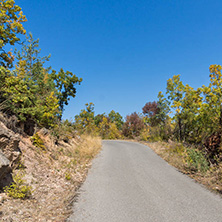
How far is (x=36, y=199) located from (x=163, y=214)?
3.16 metres

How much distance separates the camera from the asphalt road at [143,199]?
3.78 m

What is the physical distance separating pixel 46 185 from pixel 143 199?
9.70 feet

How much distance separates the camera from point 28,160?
590cm

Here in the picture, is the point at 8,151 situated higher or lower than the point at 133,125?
lower

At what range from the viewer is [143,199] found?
4.71 metres

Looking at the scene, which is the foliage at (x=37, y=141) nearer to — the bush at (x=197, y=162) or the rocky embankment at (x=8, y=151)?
the rocky embankment at (x=8, y=151)

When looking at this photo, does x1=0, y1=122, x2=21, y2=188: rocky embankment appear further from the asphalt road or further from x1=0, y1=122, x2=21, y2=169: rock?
the asphalt road

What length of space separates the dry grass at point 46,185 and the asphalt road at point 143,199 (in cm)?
40

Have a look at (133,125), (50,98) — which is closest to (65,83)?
(50,98)

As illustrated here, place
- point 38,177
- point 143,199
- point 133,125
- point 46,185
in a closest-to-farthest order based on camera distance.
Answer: point 143,199 < point 46,185 < point 38,177 < point 133,125

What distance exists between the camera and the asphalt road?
378 centimetres

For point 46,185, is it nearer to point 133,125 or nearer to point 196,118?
point 196,118

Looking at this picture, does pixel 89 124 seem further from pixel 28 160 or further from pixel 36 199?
pixel 36 199

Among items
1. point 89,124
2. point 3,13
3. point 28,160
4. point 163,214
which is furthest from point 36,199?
point 89,124
